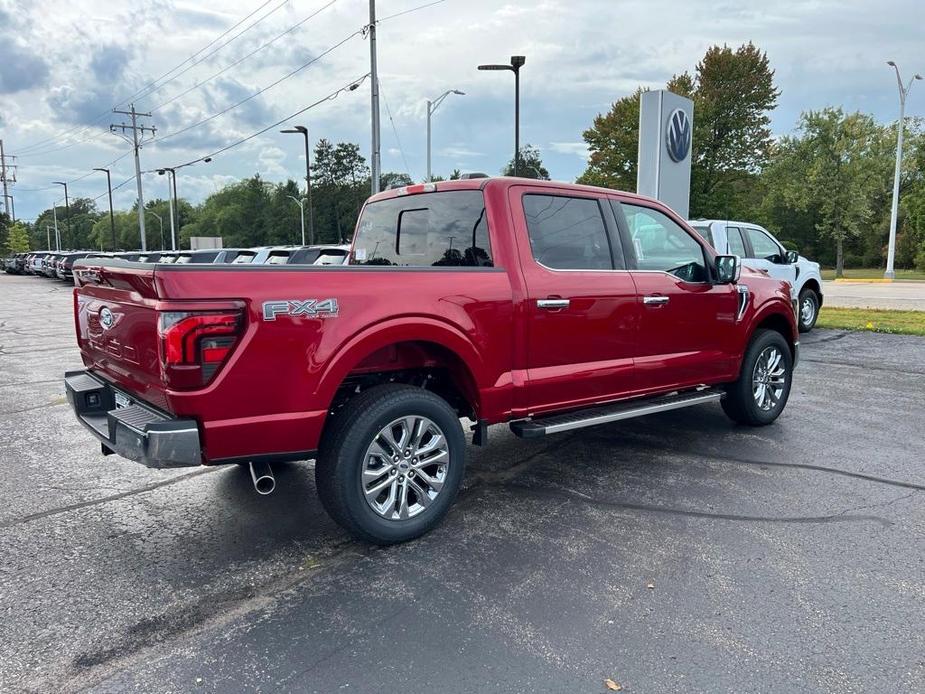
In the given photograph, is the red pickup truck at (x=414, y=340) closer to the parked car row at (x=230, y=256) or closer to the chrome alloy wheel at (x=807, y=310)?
the parked car row at (x=230, y=256)

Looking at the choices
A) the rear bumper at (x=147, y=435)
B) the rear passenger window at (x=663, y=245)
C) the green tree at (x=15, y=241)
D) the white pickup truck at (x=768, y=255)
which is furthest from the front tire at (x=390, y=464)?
the green tree at (x=15, y=241)

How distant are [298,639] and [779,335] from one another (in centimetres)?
497

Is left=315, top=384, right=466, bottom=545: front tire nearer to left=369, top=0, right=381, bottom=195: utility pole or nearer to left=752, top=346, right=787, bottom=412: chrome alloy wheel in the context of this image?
left=752, top=346, right=787, bottom=412: chrome alloy wheel

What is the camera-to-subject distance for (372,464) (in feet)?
12.1

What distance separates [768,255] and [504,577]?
9.22m

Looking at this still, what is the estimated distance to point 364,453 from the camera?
3559 mm

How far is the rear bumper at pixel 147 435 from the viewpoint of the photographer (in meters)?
3.08

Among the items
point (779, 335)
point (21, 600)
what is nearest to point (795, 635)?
point (21, 600)

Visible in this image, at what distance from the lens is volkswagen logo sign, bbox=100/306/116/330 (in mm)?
3743

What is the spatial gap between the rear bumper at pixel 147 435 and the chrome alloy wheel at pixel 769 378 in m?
4.70

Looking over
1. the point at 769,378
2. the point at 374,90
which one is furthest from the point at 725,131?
the point at 769,378

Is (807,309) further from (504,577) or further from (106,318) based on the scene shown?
(106,318)

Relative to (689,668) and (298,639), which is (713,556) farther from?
(298,639)

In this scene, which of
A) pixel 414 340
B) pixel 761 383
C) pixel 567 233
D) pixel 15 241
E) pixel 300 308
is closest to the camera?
pixel 300 308
